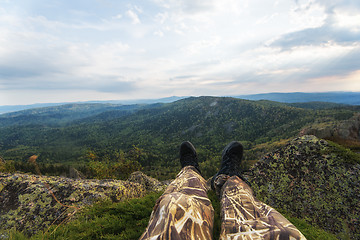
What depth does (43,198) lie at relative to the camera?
4336 mm

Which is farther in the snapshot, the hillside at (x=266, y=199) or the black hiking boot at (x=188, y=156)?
→ the black hiking boot at (x=188, y=156)

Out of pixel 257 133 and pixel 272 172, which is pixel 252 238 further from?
pixel 257 133

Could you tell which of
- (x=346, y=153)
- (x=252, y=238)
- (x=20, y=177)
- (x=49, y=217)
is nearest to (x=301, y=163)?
(x=346, y=153)

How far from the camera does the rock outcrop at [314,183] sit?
11.7 ft

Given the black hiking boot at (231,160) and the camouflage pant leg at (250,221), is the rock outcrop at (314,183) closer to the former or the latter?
the black hiking boot at (231,160)

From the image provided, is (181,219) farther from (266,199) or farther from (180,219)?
(266,199)

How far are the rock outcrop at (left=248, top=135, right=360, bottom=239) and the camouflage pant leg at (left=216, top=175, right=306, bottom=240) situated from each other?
189cm

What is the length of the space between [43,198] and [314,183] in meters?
7.76

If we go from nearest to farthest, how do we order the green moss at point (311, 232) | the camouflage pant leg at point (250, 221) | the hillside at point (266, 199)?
the camouflage pant leg at point (250, 221)
the green moss at point (311, 232)
the hillside at point (266, 199)

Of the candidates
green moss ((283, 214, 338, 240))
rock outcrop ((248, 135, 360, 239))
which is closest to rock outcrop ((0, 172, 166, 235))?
rock outcrop ((248, 135, 360, 239))

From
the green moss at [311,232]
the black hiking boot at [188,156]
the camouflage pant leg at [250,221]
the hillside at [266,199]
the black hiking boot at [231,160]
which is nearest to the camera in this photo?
the camouflage pant leg at [250,221]

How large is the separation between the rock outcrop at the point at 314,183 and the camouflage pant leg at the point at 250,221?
1.89 metres

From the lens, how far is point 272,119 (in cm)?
19475

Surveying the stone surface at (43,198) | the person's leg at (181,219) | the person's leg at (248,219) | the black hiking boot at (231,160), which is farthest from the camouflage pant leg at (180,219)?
the stone surface at (43,198)
